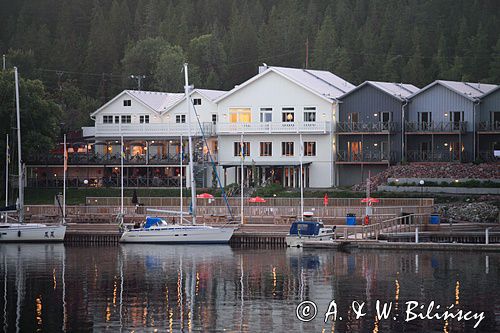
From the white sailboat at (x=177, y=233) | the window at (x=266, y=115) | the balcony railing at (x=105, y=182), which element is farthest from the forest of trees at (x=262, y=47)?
the white sailboat at (x=177, y=233)

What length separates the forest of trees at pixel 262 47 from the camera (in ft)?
485

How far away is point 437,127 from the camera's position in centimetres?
9431

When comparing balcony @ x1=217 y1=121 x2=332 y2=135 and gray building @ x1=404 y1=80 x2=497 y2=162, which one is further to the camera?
balcony @ x1=217 y1=121 x2=332 y2=135

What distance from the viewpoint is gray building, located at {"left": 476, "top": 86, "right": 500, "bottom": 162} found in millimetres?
92562

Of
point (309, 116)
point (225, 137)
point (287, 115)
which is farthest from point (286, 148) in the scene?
point (225, 137)

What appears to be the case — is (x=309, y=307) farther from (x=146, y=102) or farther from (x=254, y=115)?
(x=146, y=102)

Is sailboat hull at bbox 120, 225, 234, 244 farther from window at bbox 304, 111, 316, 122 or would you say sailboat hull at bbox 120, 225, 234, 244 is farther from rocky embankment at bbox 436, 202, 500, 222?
window at bbox 304, 111, 316, 122

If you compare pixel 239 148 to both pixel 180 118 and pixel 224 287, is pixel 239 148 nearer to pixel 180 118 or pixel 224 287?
pixel 180 118

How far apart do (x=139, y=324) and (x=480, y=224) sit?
35.2 meters

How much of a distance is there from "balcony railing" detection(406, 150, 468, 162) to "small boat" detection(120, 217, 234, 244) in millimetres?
26425

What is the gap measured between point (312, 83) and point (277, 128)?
6.20 meters

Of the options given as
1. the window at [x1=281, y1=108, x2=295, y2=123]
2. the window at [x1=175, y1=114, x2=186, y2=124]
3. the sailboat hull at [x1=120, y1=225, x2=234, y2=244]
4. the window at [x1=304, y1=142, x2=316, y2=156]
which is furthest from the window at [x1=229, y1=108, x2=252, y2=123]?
the sailboat hull at [x1=120, y1=225, x2=234, y2=244]

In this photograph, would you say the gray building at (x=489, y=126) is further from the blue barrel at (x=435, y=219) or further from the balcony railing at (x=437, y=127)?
the blue barrel at (x=435, y=219)

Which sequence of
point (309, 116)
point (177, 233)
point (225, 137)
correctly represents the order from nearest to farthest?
point (177, 233) → point (309, 116) → point (225, 137)
